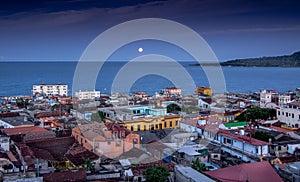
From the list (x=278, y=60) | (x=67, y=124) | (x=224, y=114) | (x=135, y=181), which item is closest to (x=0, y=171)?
(x=135, y=181)

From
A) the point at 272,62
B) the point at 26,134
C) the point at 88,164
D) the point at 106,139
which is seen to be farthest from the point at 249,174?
the point at 272,62

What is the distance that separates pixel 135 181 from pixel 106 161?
112 inches

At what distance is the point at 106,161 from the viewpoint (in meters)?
12.8

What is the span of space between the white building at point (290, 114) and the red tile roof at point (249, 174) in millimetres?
11928

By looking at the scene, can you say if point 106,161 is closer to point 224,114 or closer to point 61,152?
point 61,152

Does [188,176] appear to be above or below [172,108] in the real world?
below

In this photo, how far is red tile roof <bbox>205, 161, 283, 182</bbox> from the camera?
9.84 meters

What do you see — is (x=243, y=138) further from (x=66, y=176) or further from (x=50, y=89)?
(x=50, y=89)

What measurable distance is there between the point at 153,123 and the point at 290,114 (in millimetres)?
8123

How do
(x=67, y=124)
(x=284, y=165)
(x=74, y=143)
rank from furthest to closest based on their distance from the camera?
(x=67, y=124)
(x=74, y=143)
(x=284, y=165)

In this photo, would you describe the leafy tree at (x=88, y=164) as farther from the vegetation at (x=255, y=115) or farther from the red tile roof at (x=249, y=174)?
the vegetation at (x=255, y=115)

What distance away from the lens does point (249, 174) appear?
10.0 meters

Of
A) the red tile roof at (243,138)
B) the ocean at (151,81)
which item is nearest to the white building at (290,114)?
the red tile roof at (243,138)

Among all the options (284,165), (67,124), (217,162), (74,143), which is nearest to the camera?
(284,165)
